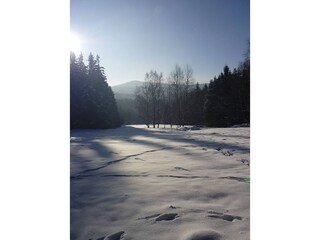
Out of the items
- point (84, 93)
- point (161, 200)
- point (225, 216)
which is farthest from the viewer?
point (84, 93)

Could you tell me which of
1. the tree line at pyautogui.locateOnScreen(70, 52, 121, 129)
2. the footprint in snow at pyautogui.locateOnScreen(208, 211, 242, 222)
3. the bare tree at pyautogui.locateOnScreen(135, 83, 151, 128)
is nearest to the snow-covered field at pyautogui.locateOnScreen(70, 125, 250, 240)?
the footprint in snow at pyautogui.locateOnScreen(208, 211, 242, 222)

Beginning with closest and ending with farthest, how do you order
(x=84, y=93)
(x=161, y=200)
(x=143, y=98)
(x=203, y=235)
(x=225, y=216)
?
(x=203, y=235) < (x=225, y=216) < (x=161, y=200) < (x=84, y=93) < (x=143, y=98)

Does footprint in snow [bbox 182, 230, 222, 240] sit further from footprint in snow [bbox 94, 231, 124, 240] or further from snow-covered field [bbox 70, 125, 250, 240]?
footprint in snow [bbox 94, 231, 124, 240]

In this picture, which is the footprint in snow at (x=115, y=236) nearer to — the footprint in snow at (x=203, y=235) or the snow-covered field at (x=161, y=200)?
the snow-covered field at (x=161, y=200)

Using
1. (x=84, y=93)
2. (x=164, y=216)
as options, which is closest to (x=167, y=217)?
(x=164, y=216)

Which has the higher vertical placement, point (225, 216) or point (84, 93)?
point (84, 93)

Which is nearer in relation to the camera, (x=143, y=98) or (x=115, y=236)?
(x=115, y=236)

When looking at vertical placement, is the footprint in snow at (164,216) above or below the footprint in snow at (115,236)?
above

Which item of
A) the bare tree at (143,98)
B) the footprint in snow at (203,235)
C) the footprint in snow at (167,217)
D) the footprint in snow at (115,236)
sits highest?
the bare tree at (143,98)

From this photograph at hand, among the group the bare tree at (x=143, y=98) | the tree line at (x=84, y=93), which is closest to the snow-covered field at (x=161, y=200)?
the bare tree at (x=143, y=98)

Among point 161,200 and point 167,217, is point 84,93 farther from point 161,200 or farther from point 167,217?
point 167,217

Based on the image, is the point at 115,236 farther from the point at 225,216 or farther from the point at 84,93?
the point at 84,93
